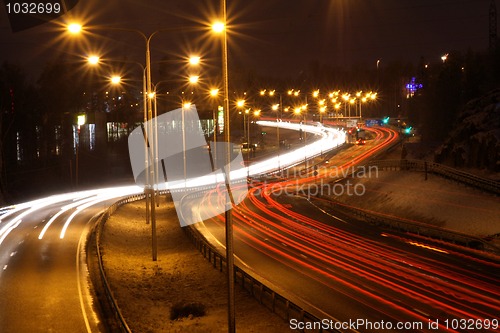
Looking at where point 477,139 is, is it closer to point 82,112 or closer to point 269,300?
point 269,300

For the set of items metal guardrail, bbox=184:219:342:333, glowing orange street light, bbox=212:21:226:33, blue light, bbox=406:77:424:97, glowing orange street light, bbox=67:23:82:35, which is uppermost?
blue light, bbox=406:77:424:97

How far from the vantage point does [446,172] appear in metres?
40.5

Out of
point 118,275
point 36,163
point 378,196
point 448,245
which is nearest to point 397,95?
point 36,163

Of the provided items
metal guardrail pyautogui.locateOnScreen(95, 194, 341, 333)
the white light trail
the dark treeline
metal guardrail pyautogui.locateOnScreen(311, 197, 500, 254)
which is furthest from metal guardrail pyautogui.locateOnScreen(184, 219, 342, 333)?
the dark treeline

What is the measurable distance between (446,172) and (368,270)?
2177cm

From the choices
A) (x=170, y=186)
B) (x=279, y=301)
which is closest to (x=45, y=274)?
(x=279, y=301)

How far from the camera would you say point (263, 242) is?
93.9 ft

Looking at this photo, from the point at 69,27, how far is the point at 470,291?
14491mm

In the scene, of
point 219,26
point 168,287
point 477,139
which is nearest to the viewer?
point 219,26

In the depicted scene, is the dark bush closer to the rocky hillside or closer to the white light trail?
the white light trail

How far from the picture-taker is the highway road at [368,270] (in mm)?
15641

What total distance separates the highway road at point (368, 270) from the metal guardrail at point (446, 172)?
24.6 feet

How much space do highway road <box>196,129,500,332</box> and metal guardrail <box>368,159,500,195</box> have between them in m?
7.51

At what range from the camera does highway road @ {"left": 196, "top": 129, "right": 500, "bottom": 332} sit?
616 inches
